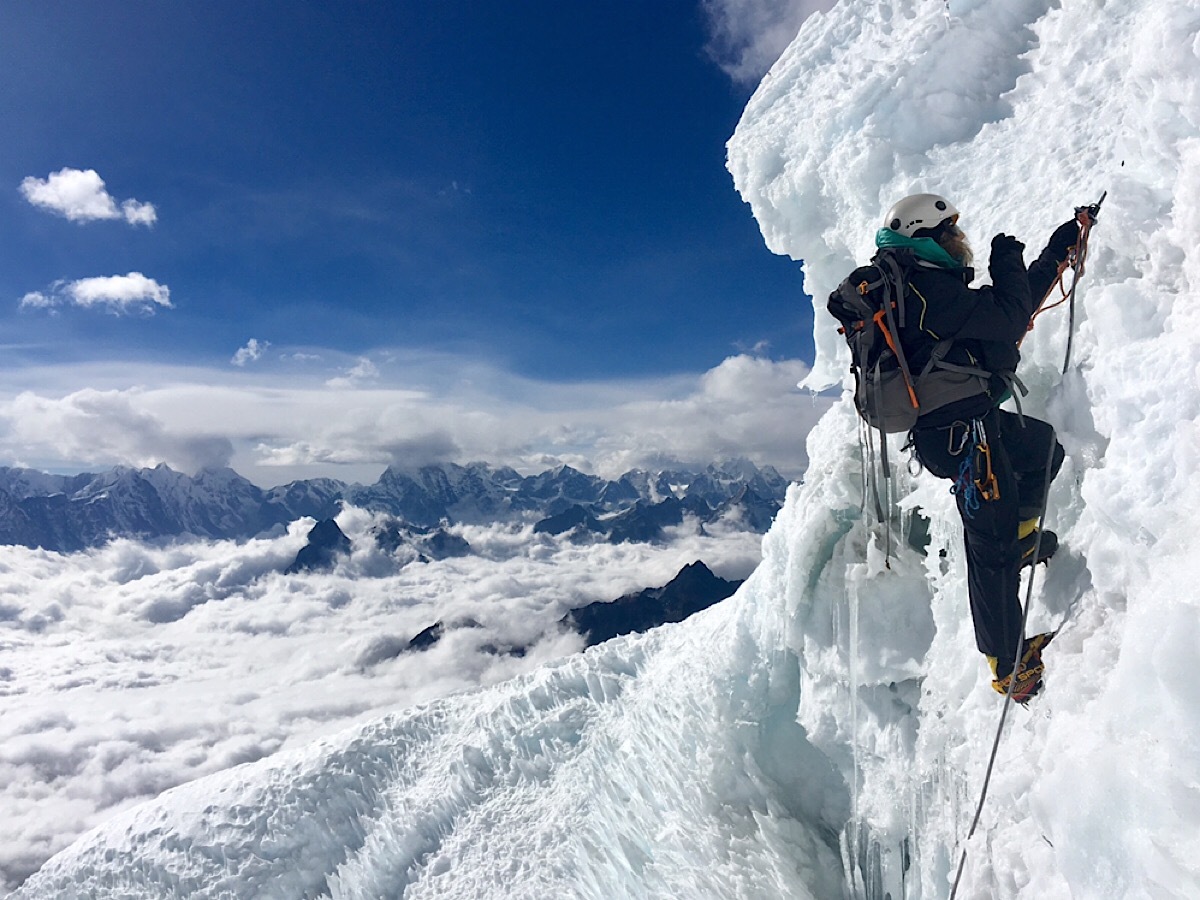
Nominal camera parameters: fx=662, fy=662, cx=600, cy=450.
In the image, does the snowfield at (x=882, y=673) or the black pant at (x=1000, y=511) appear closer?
the snowfield at (x=882, y=673)

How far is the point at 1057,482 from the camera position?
5488 mm

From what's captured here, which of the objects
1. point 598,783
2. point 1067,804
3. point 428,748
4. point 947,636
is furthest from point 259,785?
point 1067,804

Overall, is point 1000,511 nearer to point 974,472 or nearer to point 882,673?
point 974,472

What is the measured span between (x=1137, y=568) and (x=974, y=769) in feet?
9.40

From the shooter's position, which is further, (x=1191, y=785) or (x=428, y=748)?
(x=428, y=748)

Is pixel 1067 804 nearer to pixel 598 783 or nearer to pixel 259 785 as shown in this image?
pixel 598 783

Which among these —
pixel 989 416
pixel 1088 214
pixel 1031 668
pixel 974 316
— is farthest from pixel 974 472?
pixel 1088 214

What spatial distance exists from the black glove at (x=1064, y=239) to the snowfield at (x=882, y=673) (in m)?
0.19

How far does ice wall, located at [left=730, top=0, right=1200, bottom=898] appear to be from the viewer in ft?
11.3

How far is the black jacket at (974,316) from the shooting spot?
4.86 metres

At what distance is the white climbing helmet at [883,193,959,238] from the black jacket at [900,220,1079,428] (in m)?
0.49

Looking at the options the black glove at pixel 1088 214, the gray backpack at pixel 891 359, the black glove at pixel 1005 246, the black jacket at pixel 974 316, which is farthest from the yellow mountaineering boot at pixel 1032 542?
the black glove at pixel 1088 214

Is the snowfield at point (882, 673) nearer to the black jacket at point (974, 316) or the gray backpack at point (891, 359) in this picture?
the black jacket at point (974, 316)

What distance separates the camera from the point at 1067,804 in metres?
3.59
